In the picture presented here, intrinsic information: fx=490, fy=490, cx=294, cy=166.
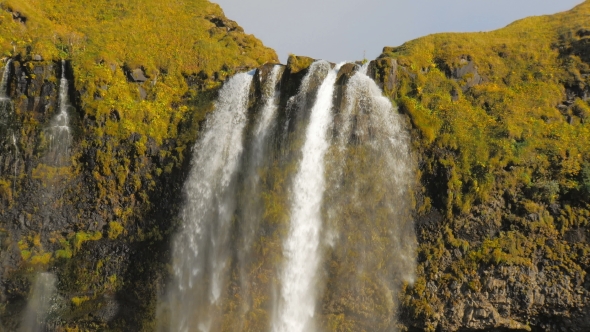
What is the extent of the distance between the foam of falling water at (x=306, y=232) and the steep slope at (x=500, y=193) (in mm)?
3639

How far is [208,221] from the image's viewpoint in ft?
69.4

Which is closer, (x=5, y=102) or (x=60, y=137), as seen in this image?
(x=60, y=137)

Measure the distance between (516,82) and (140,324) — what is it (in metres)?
20.3

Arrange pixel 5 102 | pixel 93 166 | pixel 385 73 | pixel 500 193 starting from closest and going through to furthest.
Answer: pixel 500 193 → pixel 385 73 → pixel 93 166 → pixel 5 102

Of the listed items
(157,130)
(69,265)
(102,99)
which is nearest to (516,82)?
(157,130)

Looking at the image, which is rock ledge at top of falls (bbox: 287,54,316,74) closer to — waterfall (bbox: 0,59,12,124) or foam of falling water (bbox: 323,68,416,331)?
foam of falling water (bbox: 323,68,416,331)

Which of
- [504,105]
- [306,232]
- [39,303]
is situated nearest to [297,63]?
[306,232]

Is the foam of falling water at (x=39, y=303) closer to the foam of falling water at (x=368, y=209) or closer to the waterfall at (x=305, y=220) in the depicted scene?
the waterfall at (x=305, y=220)

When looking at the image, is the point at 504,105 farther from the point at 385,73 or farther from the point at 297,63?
the point at 297,63

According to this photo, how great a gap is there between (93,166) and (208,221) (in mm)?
6301

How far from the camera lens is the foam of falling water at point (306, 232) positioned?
18750mm

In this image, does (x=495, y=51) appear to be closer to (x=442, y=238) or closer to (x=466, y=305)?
(x=442, y=238)

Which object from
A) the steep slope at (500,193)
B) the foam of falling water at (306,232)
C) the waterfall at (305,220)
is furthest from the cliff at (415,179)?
the foam of falling water at (306,232)

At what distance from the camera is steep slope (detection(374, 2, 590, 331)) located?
18016mm
